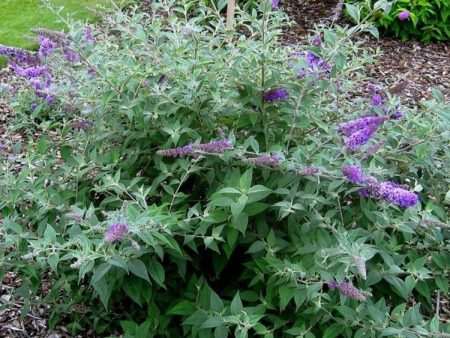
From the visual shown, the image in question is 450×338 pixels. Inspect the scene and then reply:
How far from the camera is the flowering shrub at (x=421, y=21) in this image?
6262mm

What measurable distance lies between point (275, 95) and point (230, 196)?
55 cm

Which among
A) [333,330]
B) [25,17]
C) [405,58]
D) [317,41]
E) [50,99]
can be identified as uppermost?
[317,41]

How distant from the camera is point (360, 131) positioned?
6.70 ft

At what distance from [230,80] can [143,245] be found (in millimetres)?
795

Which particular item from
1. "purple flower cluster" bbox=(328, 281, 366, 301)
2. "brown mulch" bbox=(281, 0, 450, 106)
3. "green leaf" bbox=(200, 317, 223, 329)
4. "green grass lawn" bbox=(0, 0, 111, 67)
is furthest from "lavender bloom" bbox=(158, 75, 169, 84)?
"green grass lawn" bbox=(0, 0, 111, 67)

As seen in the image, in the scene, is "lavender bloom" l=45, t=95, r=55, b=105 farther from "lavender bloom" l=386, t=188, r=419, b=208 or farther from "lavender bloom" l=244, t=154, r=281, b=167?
"lavender bloom" l=386, t=188, r=419, b=208

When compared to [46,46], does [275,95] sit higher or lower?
lower

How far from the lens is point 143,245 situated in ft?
6.88

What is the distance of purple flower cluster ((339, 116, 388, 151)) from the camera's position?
2.02m

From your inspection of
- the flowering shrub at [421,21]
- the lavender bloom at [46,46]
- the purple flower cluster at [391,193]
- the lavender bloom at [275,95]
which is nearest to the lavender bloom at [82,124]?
the lavender bloom at [46,46]

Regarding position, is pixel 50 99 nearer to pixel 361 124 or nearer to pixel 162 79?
pixel 162 79

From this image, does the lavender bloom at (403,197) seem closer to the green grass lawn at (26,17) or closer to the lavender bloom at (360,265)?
the lavender bloom at (360,265)

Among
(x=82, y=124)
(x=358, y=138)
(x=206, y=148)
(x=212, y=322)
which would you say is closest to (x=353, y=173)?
(x=358, y=138)

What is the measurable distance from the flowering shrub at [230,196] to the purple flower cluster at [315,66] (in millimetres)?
12
